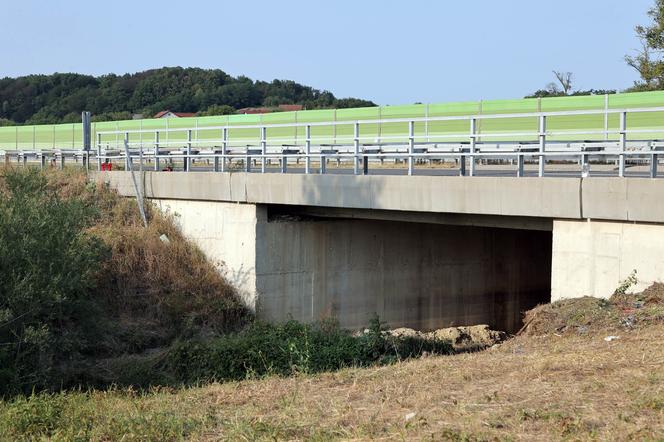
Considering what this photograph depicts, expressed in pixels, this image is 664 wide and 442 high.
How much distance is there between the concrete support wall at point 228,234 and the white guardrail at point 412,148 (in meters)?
1.26

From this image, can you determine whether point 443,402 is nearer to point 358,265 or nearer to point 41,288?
point 41,288

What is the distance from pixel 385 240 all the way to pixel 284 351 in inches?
230

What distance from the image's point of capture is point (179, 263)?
2312 centimetres

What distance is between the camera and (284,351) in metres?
17.8

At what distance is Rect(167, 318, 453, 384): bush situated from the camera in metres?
17.2

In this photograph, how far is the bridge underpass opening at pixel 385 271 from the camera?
22.1 m

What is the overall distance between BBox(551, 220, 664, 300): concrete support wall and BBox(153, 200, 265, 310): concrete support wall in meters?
8.50

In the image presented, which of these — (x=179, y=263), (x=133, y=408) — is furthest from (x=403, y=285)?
(x=133, y=408)

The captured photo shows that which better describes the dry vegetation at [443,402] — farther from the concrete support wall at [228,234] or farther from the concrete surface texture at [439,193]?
the concrete support wall at [228,234]

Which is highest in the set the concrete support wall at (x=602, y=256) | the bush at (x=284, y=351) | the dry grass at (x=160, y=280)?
the concrete support wall at (x=602, y=256)

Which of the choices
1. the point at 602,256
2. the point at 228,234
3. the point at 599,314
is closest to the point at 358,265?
the point at 228,234

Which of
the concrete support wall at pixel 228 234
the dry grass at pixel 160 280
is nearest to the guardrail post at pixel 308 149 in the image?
the concrete support wall at pixel 228 234

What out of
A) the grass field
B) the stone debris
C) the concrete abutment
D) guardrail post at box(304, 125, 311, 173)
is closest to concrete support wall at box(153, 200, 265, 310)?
the concrete abutment

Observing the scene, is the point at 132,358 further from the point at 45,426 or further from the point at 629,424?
the point at 629,424
